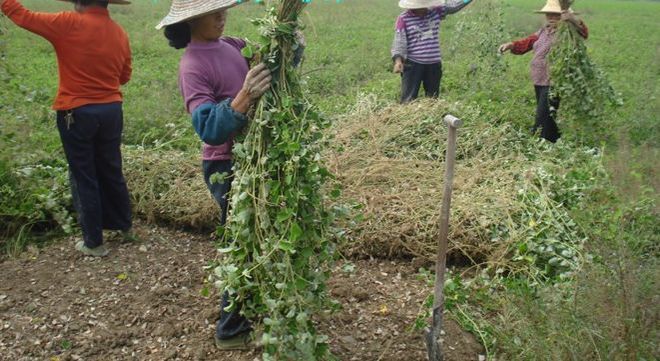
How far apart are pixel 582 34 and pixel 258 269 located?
4.03 metres

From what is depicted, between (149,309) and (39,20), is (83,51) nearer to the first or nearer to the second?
(39,20)

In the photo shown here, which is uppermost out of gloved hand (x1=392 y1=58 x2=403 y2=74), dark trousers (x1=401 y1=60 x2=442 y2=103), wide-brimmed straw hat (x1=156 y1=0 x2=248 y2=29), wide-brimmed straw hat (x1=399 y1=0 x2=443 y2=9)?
wide-brimmed straw hat (x1=156 y1=0 x2=248 y2=29)

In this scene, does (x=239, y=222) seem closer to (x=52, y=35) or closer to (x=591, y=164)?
(x=52, y=35)

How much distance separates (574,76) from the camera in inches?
206

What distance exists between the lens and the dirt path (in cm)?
299

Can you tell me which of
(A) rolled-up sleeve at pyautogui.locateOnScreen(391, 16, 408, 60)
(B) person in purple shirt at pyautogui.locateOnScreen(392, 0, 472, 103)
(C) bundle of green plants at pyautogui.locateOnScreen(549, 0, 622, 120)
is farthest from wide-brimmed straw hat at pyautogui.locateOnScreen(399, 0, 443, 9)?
(C) bundle of green plants at pyautogui.locateOnScreen(549, 0, 622, 120)

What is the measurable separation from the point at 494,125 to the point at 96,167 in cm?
351

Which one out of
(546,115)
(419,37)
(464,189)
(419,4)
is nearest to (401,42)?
(419,37)

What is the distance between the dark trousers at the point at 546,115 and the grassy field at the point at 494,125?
0.25 m

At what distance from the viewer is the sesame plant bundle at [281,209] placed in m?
2.32

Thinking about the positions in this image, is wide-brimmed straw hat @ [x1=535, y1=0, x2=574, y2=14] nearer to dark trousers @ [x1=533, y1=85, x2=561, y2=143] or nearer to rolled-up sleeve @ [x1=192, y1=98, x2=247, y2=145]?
dark trousers @ [x1=533, y1=85, x2=561, y2=143]

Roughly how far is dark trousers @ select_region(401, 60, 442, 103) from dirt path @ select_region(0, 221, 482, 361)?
2.55m

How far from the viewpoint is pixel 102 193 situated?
154 inches

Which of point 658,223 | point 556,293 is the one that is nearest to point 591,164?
point 658,223
